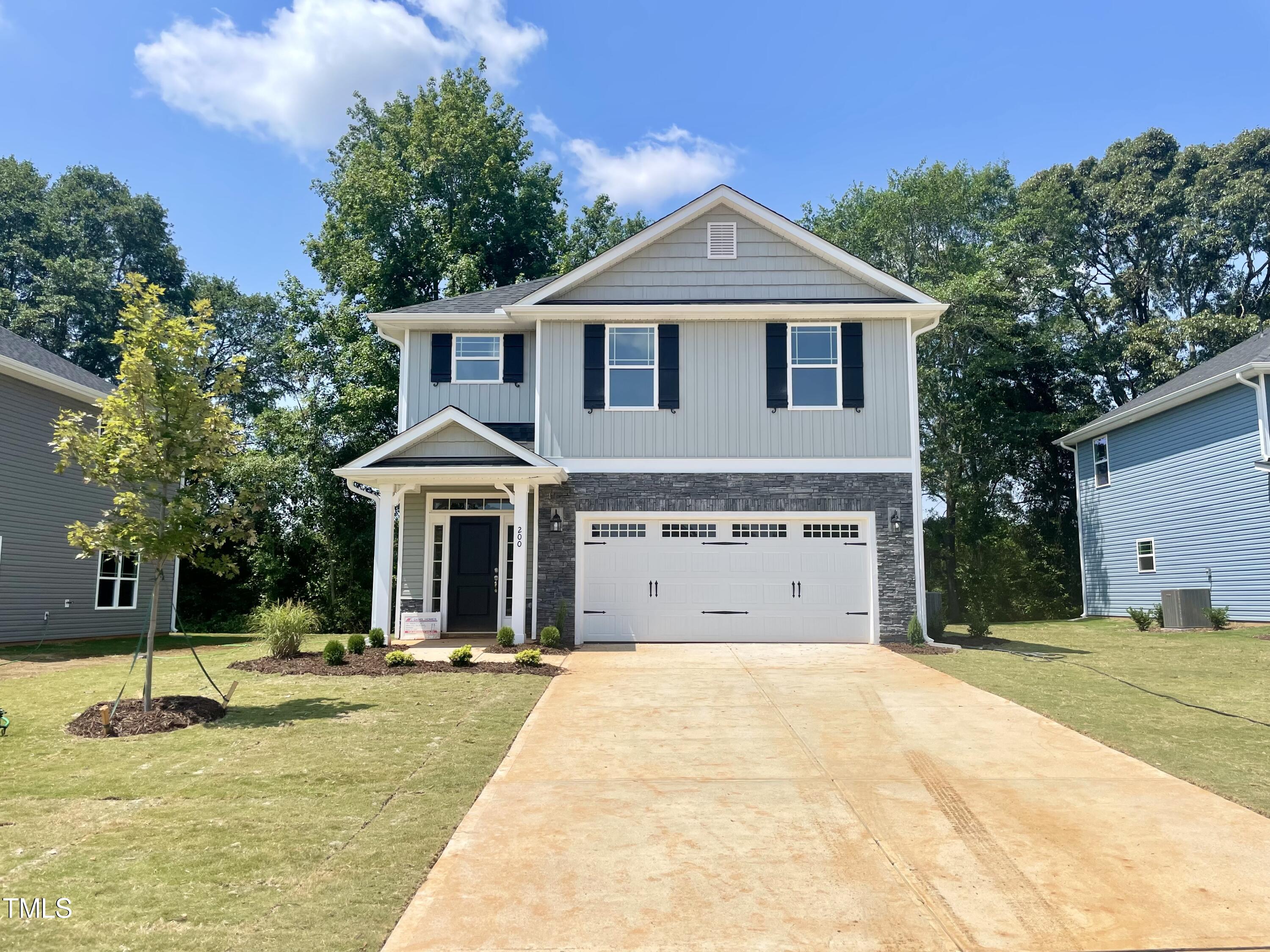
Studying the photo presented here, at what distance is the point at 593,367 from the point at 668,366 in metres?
1.35

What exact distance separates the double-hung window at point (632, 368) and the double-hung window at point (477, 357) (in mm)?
2351

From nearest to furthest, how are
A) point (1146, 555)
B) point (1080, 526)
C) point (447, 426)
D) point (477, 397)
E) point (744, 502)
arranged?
1. point (447, 426)
2. point (744, 502)
3. point (477, 397)
4. point (1146, 555)
5. point (1080, 526)

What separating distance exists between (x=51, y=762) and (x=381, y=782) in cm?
276

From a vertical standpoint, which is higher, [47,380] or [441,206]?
[441,206]

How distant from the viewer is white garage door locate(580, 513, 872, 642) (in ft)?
47.8

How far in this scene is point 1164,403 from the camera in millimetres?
19656

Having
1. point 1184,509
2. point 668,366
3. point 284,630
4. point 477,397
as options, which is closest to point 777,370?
point 668,366

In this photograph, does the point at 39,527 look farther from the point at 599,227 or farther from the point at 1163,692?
the point at 599,227

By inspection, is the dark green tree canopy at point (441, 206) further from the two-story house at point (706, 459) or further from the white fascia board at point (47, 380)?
the two-story house at point (706, 459)

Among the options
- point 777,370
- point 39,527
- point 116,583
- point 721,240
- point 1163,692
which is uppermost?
point 721,240

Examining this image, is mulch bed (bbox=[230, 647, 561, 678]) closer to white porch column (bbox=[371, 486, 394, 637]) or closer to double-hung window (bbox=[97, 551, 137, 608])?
white porch column (bbox=[371, 486, 394, 637])

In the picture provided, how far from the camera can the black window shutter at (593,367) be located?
1496 cm

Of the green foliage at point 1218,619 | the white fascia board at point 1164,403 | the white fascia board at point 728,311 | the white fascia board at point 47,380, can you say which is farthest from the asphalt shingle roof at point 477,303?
the green foliage at point 1218,619

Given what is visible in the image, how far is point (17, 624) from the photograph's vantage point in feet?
52.2
